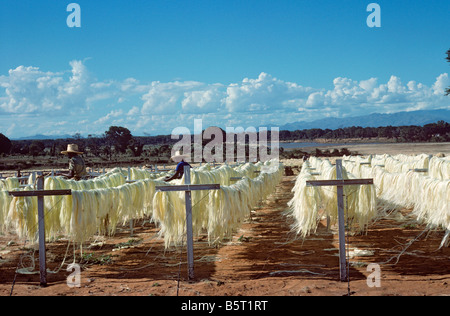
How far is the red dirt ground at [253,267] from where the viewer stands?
630 centimetres

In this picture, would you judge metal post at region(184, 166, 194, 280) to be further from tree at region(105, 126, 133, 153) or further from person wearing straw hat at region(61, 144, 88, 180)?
tree at region(105, 126, 133, 153)

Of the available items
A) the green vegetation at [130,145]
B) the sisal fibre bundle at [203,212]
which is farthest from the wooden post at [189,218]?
the green vegetation at [130,145]

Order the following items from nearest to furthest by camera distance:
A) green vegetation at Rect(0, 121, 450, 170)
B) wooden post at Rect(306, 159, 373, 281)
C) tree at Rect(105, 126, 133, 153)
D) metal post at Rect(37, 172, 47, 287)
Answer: wooden post at Rect(306, 159, 373, 281), metal post at Rect(37, 172, 47, 287), green vegetation at Rect(0, 121, 450, 170), tree at Rect(105, 126, 133, 153)

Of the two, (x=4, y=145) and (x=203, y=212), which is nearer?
(x=203, y=212)

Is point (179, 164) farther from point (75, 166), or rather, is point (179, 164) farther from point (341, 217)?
point (341, 217)

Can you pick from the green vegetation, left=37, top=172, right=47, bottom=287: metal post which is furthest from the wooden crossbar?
the green vegetation

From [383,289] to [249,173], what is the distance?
446 inches

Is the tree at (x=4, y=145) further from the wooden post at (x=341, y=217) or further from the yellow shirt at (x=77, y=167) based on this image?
the wooden post at (x=341, y=217)

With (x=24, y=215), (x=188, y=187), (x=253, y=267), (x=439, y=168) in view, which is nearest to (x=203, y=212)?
(x=253, y=267)

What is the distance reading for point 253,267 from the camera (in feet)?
25.5

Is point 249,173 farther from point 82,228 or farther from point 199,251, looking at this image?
point 82,228

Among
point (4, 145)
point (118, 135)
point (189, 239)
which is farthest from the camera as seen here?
point (118, 135)

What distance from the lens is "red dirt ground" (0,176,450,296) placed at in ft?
20.7
